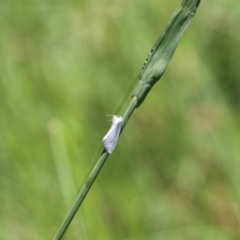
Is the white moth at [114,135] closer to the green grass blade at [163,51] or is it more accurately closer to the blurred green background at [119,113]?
the green grass blade at [163,51]

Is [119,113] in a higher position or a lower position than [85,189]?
lower

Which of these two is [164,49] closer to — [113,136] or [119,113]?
[113,136]

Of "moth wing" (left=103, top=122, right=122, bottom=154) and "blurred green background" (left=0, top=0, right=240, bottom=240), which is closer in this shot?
"moth wing" (left=103, top=122, right=122, bottom=154)

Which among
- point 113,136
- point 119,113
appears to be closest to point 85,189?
point 113,136

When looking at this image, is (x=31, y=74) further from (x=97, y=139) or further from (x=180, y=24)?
(x=180, y=24)

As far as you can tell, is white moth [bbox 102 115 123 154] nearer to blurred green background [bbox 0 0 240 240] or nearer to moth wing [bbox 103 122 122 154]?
moth wing [bbox 103 122 122 154]

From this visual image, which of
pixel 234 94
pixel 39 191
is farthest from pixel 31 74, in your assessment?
pixel 234 94

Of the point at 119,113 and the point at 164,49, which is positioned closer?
the point at 164,49

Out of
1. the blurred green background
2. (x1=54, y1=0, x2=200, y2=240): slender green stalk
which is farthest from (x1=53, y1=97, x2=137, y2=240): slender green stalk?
the blurred green background
